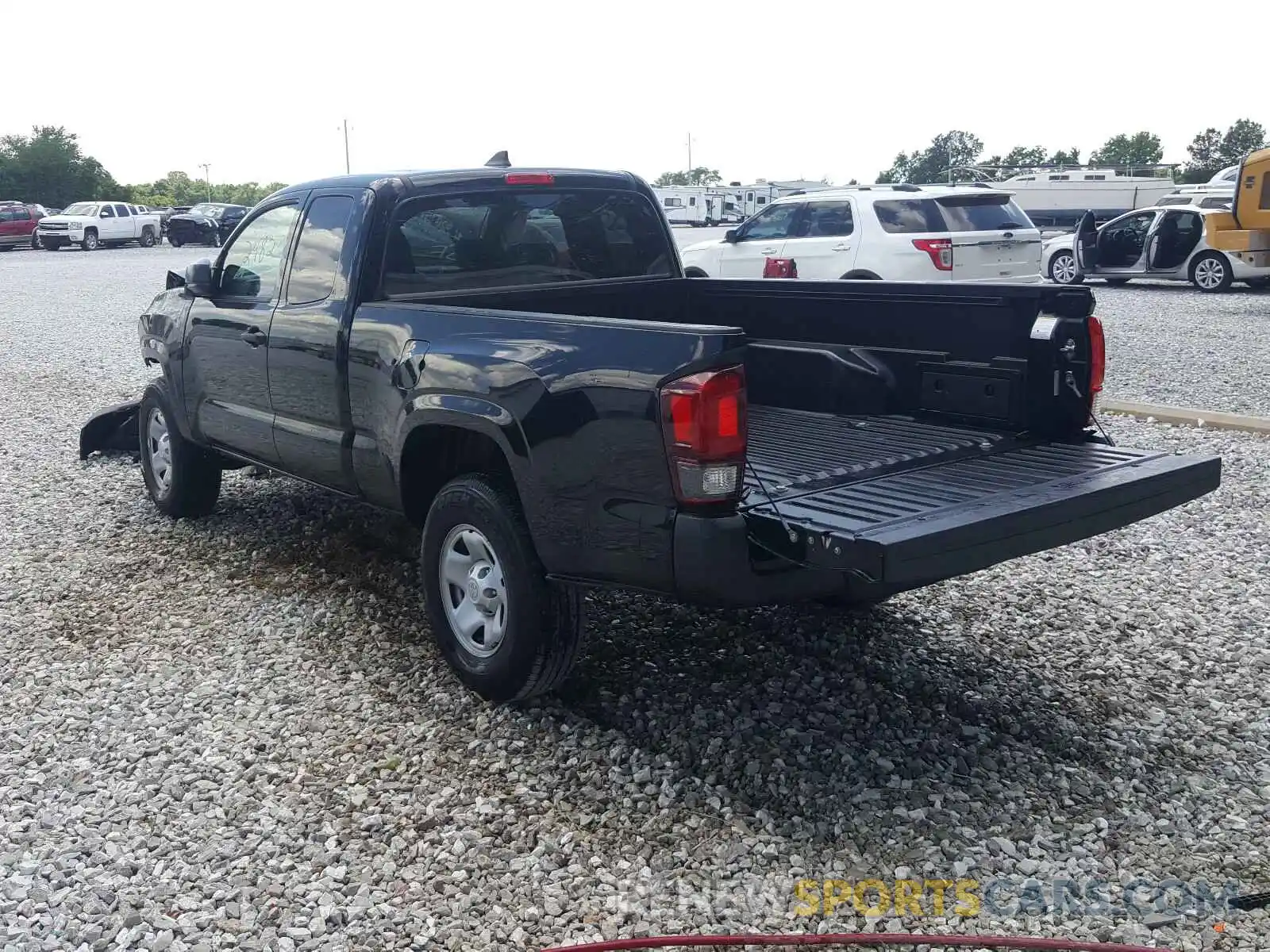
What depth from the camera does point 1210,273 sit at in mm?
Answer: 19828

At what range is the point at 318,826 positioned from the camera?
12.3 feet

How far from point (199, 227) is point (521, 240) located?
4274cm

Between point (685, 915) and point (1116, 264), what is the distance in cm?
2009

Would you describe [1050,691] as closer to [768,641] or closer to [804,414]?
[768,641]

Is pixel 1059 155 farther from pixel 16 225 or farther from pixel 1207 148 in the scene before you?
pixel 16 225

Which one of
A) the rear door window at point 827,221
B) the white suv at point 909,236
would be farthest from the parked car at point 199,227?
the white suv at point 909,236

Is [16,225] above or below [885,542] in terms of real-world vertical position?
above

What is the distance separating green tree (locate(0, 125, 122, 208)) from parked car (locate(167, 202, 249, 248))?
106 feet

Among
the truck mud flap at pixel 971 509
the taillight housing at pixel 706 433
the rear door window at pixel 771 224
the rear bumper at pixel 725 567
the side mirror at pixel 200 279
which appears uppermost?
the rear door window at pixel 771 224

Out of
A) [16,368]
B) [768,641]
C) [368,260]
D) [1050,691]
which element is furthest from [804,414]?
[16,368]

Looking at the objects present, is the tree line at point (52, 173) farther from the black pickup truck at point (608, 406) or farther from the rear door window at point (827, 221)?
the black pickup truck at point (608, 406)

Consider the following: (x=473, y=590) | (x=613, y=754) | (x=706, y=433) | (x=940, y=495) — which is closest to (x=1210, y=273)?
(x=940, y=495)

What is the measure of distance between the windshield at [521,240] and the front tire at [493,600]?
1237mm

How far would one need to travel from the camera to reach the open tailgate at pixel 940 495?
3441 millimetres
